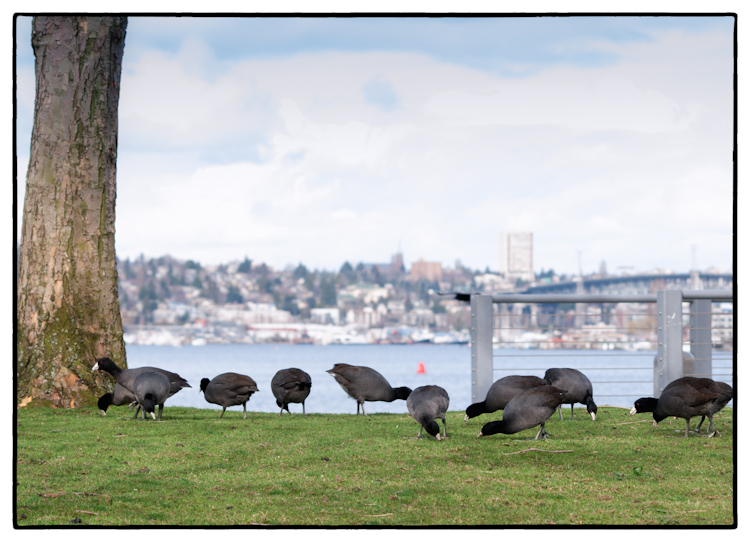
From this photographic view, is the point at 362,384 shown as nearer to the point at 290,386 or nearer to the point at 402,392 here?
the point at 402,392

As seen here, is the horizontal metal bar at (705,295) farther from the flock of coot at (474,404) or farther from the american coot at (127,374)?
the american coot at (127,374)

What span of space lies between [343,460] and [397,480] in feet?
2.72

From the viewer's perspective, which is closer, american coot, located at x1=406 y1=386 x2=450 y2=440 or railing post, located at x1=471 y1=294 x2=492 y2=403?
american coot, located at x1=406 y1=386 x2=450 y2=440

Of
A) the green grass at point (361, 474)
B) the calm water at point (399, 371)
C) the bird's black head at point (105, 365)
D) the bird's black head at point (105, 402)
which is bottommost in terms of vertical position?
the calm water at point (399, 371)

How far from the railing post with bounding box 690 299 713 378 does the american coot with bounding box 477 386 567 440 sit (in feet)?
12.9

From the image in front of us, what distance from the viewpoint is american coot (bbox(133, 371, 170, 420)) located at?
8.70 metres

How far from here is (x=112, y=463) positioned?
6.39 metres

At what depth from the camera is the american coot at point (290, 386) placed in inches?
379

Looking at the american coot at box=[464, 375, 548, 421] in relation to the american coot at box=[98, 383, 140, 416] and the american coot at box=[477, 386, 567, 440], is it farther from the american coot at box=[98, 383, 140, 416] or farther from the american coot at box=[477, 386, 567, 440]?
the american coot at box=[98, 383, 140, 416]

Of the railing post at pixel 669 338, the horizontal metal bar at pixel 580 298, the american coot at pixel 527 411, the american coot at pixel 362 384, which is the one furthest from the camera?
the horizontal metal bar at pixel 580 298

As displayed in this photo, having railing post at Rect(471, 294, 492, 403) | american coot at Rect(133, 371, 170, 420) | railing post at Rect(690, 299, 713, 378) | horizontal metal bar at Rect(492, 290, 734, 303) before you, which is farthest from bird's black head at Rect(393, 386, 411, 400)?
railing post at Rect(690, 299, 713, 378)

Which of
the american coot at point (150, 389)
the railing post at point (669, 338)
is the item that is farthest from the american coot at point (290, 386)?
the railing post at point (669, 338)
